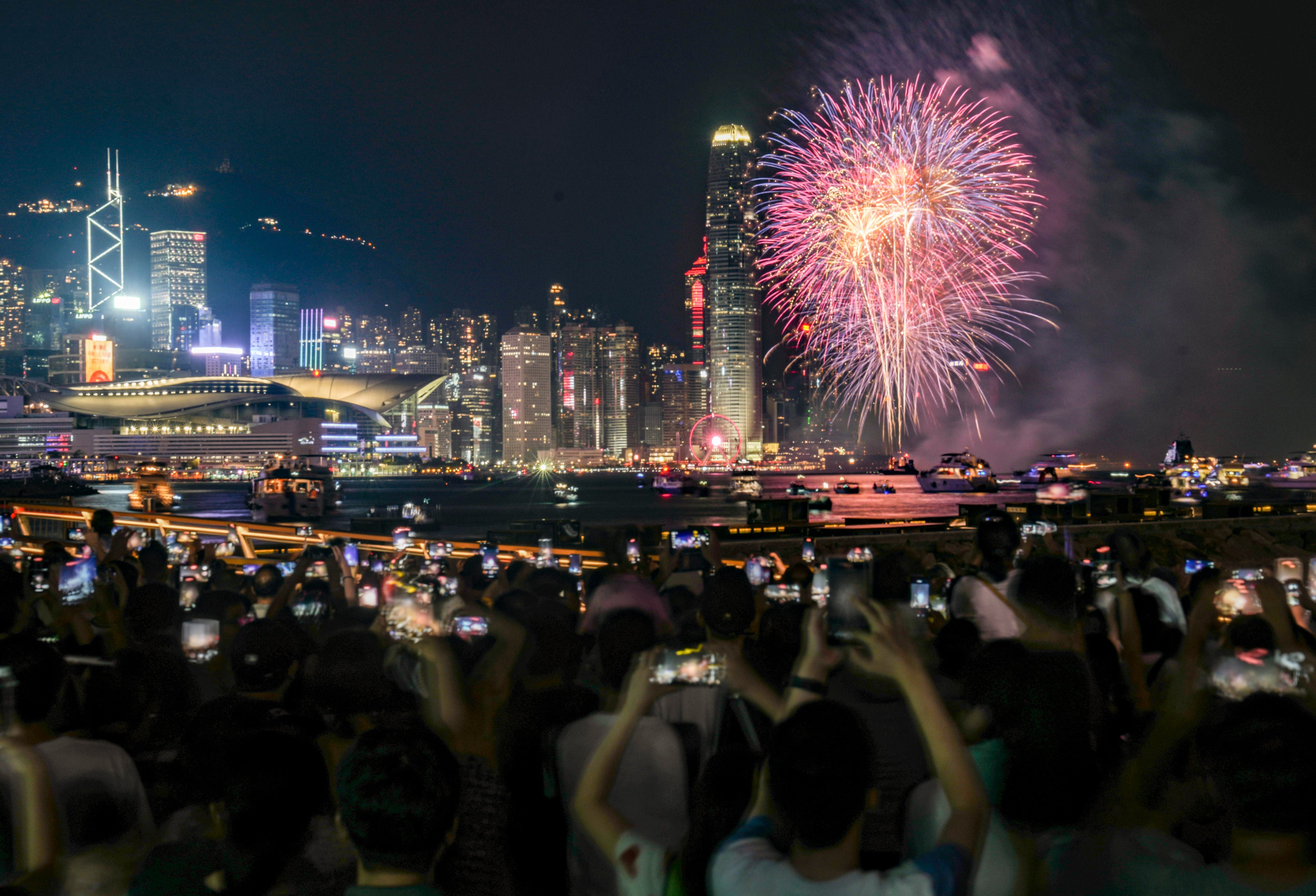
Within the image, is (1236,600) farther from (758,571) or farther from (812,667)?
(758,571)

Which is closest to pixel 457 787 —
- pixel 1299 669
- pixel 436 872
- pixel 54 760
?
pixel 436 872

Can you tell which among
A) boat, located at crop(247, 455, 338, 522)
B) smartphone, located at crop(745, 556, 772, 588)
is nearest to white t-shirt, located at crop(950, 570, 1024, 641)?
smartphone, located at crop(745, 556, 772, 588)

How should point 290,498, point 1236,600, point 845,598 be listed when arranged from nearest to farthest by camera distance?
point 845,598 → point 1236,600 → point 290,498

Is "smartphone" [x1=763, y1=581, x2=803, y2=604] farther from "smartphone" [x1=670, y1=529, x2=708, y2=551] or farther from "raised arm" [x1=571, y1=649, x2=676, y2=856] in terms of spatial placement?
"raised arm" [x1=571, y1=649, x2=676, y2=856]

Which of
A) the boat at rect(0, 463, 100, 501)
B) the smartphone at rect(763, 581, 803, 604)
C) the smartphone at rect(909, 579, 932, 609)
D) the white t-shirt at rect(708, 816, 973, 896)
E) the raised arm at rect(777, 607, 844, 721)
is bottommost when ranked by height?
the smartphone at rect(909, 579, 932, 609)

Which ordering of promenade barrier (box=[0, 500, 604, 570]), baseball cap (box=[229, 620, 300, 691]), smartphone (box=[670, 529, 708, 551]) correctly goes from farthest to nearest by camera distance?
promenade barrier (box=[0, 500, 604, 570]) < smartphone (box=[670, 529, 708, 551]) < baseball cap (box=[229, 620, 300, 691])

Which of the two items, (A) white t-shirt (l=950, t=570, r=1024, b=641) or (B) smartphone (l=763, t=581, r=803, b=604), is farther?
(B) smartphone (l=763, t=581, r=803, b=604)

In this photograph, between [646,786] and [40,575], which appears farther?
[40,575]

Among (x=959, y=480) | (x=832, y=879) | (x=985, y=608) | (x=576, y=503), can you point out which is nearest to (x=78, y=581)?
(x=985, y=608)

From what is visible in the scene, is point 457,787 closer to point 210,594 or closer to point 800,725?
point 800,725
